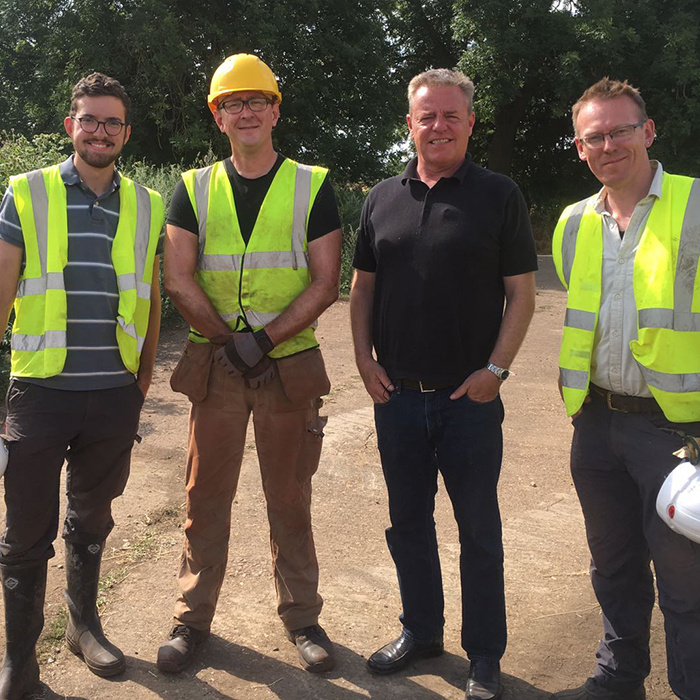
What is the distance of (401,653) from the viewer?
139 inches

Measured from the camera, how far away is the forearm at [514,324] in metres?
3.24

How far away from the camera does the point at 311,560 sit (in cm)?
373

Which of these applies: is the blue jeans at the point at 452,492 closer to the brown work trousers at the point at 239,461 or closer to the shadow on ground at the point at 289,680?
the shadow on ground at the point at 289,680

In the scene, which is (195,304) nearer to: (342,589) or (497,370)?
(497,370)

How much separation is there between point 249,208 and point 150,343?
0.73m

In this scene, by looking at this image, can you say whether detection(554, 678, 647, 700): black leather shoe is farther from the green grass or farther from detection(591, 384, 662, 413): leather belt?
the green grass

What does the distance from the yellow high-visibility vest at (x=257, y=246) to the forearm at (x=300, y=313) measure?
3.4 inches

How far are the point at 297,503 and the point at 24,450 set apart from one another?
45.2 inches

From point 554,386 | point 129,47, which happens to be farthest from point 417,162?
point 129,47

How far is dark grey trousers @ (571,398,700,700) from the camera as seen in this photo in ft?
9.46

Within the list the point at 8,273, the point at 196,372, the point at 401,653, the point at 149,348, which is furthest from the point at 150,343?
the point at 401,653

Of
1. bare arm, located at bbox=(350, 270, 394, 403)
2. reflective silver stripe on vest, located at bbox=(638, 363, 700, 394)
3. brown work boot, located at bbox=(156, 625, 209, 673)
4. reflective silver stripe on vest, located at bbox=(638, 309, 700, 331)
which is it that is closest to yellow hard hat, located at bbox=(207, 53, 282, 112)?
bare arm, located at bbox=(350, 270, 394, 403)

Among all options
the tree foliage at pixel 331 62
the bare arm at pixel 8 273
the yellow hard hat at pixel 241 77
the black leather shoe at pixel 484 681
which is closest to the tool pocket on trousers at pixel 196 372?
the bare arm at pixel 8 273

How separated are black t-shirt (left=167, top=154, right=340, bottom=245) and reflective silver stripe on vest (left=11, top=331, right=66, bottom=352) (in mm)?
684
